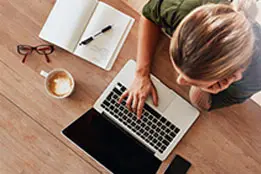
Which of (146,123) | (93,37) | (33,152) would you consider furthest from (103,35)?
(33,152)

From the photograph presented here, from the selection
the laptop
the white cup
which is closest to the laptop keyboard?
the laptop

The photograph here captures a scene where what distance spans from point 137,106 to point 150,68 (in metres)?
0.11

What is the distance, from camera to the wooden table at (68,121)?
41.0 inches

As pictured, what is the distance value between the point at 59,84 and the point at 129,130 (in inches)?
8.9

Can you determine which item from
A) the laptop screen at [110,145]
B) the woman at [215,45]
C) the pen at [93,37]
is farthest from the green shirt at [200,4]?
the laptop screen at [110,145]

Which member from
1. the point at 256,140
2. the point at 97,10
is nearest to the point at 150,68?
the point at 97,10

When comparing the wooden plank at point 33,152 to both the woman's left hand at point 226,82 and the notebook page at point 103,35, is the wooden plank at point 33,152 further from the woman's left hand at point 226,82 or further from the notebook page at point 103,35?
the woman's left hand at point 226,82

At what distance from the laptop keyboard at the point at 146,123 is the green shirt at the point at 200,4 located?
0.14 meters

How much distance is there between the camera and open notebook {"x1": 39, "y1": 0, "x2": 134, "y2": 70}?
1060 mm

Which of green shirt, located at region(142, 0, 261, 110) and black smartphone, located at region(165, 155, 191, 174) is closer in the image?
green shirt, located at region(142, 0, 261, 110)

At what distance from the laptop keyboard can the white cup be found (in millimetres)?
102

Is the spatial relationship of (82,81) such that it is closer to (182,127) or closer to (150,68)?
(150,68)

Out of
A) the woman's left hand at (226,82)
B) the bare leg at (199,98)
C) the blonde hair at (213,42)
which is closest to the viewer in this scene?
the blonde hair at (213,42)

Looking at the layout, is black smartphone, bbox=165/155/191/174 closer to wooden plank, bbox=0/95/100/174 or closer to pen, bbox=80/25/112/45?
wooden plank, bbox=0/95/100/174
